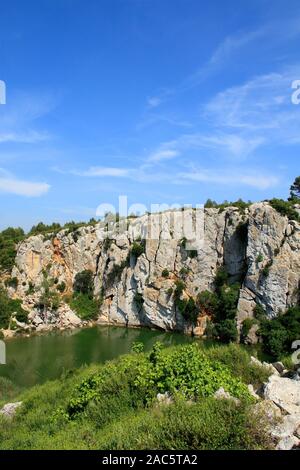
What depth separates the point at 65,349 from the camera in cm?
3719

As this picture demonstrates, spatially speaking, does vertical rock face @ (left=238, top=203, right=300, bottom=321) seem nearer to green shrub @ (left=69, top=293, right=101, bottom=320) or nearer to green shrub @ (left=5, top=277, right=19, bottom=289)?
green shrub @ (left=69, top=293, right=101, bottom=320)

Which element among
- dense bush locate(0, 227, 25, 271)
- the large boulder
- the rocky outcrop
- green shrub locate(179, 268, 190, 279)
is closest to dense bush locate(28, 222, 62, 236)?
dense bush locate(0, 227, 25, 271)

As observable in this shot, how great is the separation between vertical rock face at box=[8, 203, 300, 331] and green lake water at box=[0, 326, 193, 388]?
3.33 m

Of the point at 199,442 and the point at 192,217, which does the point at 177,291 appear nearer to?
the point at 192,217

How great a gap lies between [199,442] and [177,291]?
36.9 m

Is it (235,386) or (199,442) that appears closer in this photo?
(199,442)

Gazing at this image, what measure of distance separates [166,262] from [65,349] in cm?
1520

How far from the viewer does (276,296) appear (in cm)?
3784

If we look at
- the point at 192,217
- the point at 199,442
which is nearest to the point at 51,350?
the point at 192,217

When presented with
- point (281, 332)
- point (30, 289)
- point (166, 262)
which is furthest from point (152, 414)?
point (30, 289)

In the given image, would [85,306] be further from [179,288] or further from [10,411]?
[10,411]

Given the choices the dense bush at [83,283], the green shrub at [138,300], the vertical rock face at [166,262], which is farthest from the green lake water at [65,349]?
the dense bush at [83,283]

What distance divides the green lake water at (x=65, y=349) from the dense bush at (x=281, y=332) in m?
7.85
